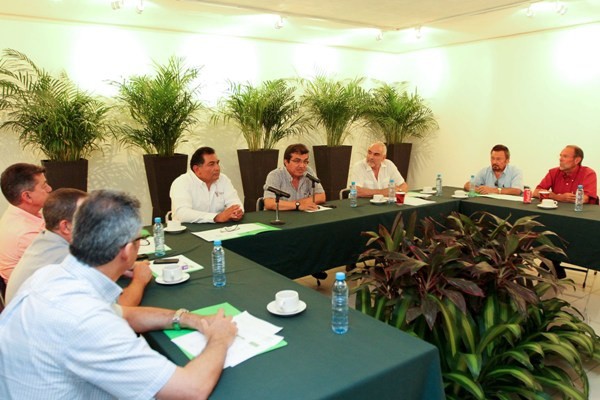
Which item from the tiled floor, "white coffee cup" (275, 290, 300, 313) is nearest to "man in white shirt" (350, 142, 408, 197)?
the tiled floor

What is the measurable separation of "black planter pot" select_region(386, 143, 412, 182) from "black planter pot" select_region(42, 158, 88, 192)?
14.7 feet

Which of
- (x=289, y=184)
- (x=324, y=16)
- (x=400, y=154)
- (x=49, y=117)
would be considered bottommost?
(x=289, y=184)

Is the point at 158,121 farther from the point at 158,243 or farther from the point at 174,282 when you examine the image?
the point at 174,282

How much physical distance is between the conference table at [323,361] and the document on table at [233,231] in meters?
0.95

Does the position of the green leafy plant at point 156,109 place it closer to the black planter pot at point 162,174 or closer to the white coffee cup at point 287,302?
the black planter pot at point 162,174

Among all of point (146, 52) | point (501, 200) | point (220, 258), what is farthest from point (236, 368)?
point (146, 52)

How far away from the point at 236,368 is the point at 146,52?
4.95 m

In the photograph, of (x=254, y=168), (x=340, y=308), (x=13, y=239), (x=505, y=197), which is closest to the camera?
(x=340, y=308)

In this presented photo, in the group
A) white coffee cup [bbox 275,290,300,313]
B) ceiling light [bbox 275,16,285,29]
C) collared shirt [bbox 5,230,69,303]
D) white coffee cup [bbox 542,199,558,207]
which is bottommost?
white coffee cup [bbox 275,290,300,313]

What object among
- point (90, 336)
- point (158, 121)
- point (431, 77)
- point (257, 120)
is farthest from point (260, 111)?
point (90, 336)

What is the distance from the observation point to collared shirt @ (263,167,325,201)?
3.82 metres

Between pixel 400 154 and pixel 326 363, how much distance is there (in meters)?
6.10

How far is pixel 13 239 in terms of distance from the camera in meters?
2.22

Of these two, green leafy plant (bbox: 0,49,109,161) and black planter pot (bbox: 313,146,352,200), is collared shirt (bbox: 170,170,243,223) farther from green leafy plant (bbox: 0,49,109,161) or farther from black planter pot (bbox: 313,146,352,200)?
black planter pot (bbox: 313,146,352,200)
